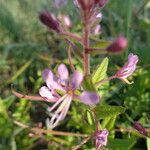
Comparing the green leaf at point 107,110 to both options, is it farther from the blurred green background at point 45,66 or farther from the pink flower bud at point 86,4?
the pink flower bud at point 86,4

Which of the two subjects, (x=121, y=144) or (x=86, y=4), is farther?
(x=121, y=144)

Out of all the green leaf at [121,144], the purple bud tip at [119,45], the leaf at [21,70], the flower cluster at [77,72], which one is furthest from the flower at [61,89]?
the leaf at [21,70]

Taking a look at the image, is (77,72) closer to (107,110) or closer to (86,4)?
(86,4)

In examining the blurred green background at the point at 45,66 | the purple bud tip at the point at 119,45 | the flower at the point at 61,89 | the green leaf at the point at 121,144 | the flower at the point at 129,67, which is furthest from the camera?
the blurred green background at the point at 45,66

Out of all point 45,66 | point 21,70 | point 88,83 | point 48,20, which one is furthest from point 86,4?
point 45,66

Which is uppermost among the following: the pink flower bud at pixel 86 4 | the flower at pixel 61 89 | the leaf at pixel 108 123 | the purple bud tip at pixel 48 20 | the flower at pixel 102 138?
the pink flower bud at pixel 86 4

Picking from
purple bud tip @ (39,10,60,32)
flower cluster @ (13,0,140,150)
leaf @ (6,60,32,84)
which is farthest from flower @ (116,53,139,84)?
leaf @ (6,60,32,84)
